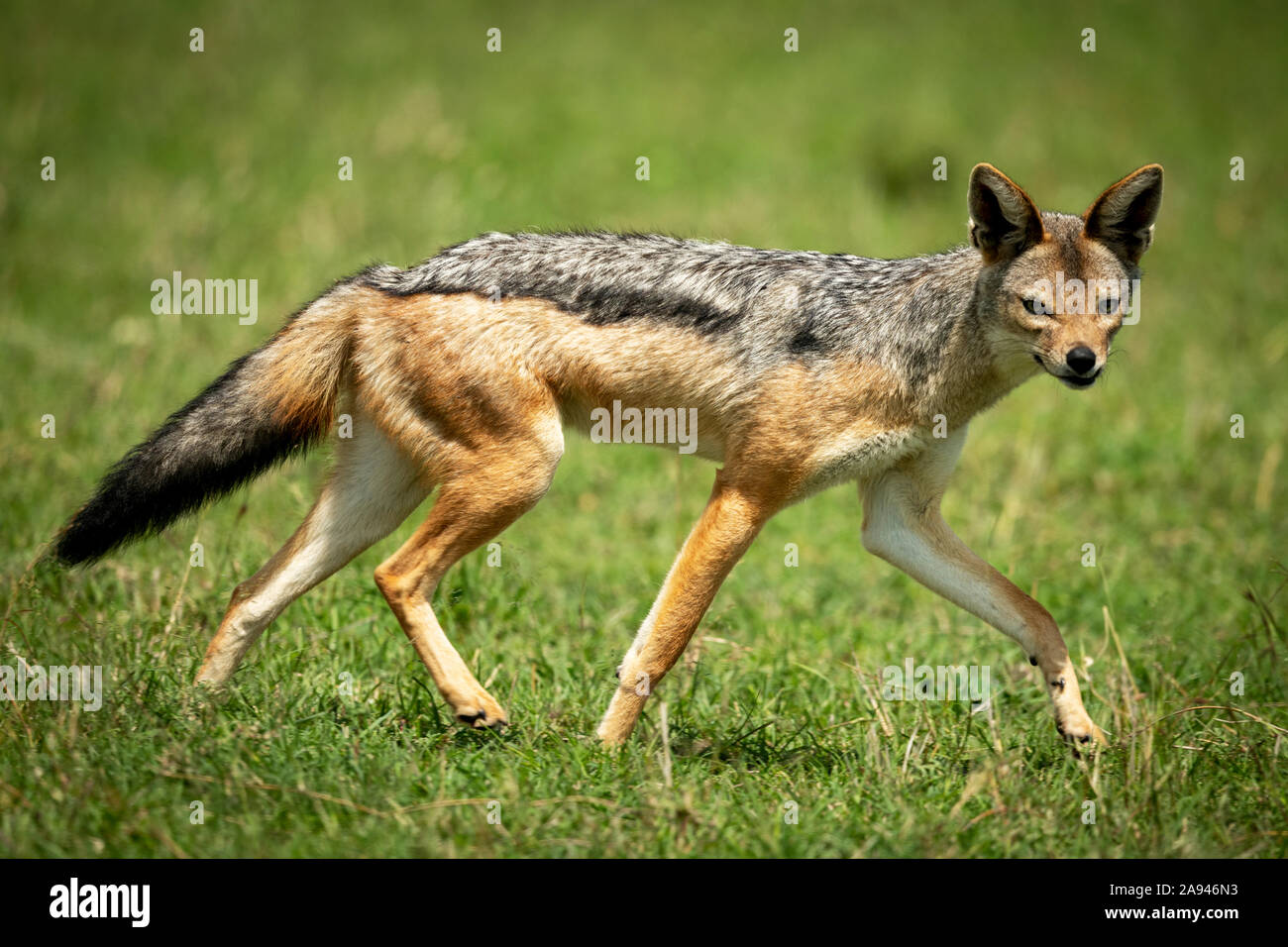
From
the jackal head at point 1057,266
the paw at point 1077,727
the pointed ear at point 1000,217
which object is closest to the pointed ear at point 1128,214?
the jackal head at point 1057,266

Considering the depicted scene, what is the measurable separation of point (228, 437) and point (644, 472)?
16.2 ft

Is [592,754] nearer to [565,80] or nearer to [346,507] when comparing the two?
[346,507]

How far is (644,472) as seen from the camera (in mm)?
10805

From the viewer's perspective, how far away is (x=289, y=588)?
6289 millimetres

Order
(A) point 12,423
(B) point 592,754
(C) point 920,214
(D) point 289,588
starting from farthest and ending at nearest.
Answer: (C) point 920,214 → (A) point 12,423 → (D) point 289,588 → (B) point 592,754

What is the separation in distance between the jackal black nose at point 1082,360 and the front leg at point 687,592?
149 cm

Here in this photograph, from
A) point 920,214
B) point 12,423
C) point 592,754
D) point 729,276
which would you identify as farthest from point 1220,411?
point 12,423

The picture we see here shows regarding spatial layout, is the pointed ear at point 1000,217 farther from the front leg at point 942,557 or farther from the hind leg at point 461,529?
the hind leg at point 461,529

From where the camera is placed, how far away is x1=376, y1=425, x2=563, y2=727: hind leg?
19.8ft

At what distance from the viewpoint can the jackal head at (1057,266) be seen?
5.79m

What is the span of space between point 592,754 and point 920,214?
38.4ft

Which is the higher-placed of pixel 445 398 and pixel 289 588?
pixel 445 398

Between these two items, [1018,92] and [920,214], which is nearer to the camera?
[920,214]

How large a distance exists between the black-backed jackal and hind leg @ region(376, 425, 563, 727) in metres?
0.01
